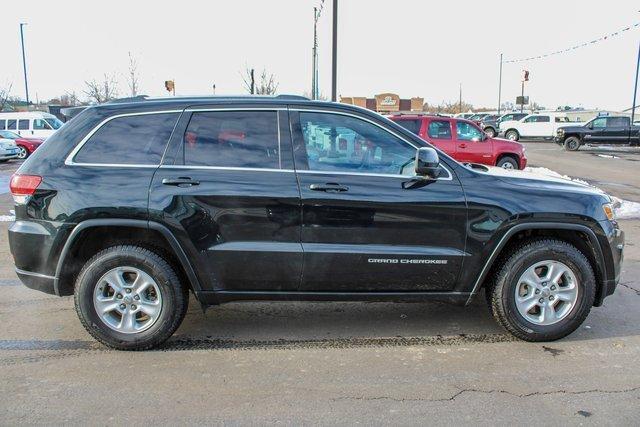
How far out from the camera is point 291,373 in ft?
11.9

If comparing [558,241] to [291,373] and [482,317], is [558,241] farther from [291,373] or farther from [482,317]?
[291,373]

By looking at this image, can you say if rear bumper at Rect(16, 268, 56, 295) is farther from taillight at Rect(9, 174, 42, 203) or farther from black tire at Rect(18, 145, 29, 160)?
black tire at Rect(18, 145, 29, 160)

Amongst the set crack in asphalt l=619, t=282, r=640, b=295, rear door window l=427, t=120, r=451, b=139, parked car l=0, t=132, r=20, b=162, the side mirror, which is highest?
rear door window l=427, t=120, r=451, b=139

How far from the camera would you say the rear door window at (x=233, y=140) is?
12.7 ft

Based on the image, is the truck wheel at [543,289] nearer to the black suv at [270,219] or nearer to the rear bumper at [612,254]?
the black suv at [270,219]

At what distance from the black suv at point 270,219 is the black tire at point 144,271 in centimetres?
1


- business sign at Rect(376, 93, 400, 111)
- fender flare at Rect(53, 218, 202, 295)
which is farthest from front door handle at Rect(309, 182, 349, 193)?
→ business sign at Rect(376, 93, 400, 111)

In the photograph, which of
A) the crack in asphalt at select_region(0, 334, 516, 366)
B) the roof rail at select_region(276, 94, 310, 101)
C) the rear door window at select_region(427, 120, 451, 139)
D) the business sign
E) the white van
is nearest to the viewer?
the crack in asphalt at select_region(0, 334, 516, 366)

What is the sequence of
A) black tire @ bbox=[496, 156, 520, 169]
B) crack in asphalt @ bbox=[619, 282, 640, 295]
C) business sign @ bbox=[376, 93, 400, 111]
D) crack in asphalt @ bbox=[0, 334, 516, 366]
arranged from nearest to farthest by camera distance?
1. crack in asphalt @ bbox=[0, 334, 516, 366]
2. crack in asphalt @ bbox=[619, 282, 640, 295]
3. black tire @ bbox=[496, 156, 520, 169]
4. business sign @ bbox=[376, 93, 400, 111]

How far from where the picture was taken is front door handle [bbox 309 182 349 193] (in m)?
3.81

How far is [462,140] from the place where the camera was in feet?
44.8

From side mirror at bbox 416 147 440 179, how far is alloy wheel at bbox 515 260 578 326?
3.52 ft

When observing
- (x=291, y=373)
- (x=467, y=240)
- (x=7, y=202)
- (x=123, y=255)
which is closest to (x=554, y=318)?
(x=467, y=240)

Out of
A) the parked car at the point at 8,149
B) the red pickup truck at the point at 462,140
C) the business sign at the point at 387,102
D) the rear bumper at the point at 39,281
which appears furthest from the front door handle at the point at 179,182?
the business sign at the point at 387,102
